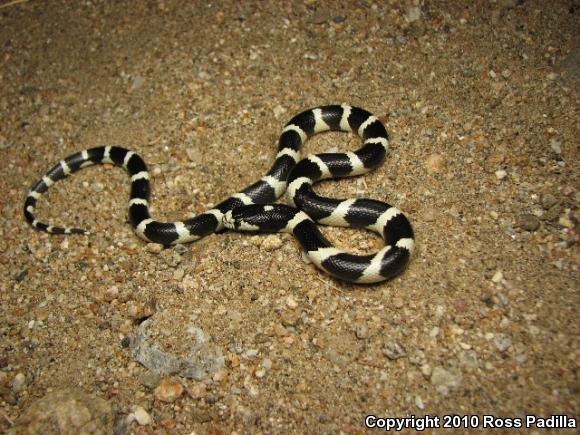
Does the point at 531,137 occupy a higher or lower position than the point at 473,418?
higher

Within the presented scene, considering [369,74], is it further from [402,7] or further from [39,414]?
[39,414]

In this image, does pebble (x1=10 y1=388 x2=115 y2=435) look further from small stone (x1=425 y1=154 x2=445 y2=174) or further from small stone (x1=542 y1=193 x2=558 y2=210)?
small stone (x1=542 y1=193 x2=558 y2=210)

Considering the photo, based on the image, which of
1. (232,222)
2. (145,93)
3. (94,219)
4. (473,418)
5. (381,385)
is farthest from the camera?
(145,93)

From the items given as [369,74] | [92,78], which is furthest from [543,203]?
[92,78]

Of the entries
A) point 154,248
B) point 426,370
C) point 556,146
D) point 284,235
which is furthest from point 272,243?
point 556,146

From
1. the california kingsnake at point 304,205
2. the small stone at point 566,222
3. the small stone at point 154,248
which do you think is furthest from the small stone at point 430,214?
the small stone at point 154,248

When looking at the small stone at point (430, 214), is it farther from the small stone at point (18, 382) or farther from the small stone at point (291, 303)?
the small stone at point (18, 382)

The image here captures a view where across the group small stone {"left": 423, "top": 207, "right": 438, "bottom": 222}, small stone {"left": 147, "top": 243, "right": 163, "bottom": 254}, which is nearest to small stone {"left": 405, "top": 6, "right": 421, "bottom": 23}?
small stone {"left": 423, "top": 207, "right": 438, "bottom": 222}
